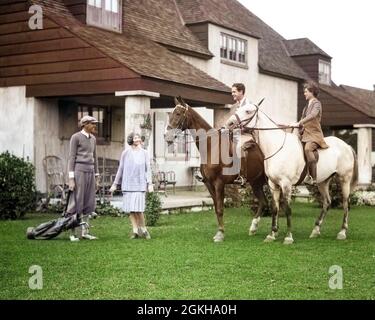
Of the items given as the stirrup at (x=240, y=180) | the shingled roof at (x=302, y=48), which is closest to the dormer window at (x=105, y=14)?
the stirrup at (x=240, y=180)

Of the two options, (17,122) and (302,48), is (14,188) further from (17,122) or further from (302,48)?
(302,48)

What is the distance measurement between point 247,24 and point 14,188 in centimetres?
1477

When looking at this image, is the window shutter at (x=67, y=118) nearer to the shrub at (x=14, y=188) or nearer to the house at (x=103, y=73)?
the house at (x=103, y=73)

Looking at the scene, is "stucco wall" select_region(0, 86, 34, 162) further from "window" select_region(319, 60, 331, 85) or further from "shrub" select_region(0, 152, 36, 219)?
"window" select_region(319, 60, 331, 85)

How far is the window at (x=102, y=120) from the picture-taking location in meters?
18.3

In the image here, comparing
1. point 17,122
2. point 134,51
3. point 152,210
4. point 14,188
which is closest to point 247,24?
point 134,51

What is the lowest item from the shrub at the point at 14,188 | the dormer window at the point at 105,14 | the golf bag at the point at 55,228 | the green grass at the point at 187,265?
the green grass at the point at 187,265

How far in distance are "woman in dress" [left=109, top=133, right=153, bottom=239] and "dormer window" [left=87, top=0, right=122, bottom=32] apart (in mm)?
7601

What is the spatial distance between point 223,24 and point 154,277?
668 inches

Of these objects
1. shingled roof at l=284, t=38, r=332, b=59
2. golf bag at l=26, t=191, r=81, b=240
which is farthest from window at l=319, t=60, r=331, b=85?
golf bag at l=26, t=191, r=81, b=240

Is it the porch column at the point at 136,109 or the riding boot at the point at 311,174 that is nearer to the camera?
the riding boot at the point at 311,174

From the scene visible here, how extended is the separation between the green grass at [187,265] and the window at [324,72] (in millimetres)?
19347
